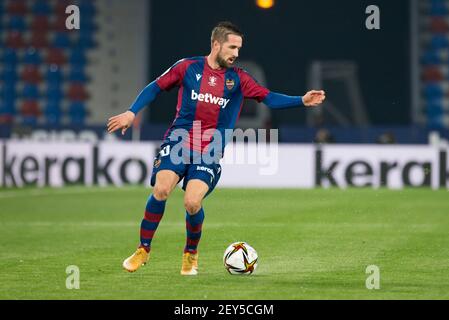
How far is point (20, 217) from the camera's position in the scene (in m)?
16.3

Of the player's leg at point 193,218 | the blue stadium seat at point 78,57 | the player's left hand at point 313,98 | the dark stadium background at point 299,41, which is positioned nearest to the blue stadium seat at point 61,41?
the blue stadium seat at point 78,57

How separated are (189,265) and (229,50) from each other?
6.14 feet

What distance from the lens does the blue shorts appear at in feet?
30.7

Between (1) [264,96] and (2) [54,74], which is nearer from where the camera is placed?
(1) [264,96]

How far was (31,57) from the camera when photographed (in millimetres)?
30984

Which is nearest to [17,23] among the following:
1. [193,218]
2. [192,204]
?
[193,218]

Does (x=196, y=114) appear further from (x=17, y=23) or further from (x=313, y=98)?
(x=17, y=23)

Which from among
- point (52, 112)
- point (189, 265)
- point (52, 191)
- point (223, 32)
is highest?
point (223, 32)

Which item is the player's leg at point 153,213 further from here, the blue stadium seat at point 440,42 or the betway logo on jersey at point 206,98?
the blue stadium seat at point 440,42

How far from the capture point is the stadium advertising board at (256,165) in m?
22.8

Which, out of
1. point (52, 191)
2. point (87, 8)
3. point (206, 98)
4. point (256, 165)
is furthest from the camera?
point (87, 8)

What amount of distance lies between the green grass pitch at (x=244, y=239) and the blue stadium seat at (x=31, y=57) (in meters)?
10.1
